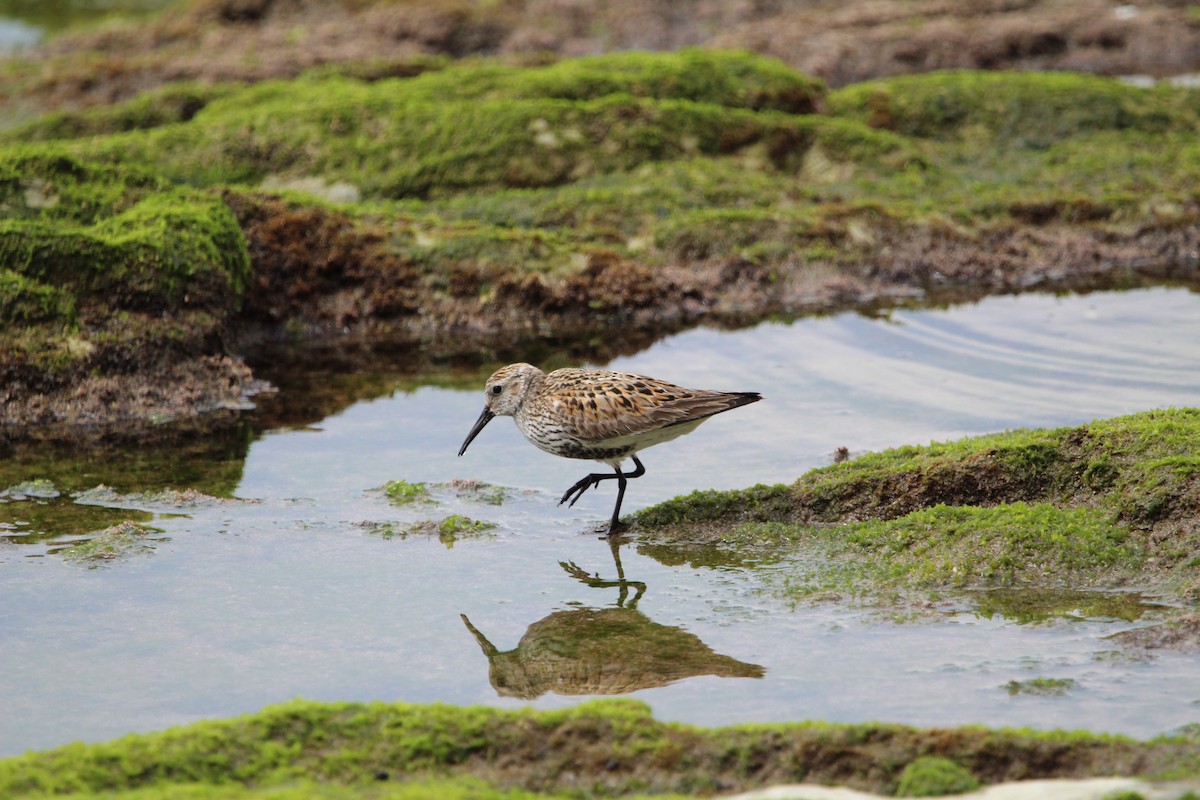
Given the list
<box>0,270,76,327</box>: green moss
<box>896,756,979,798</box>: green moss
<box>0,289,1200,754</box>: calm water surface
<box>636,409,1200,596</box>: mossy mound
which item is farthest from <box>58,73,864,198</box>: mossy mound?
<box>896,756,979,798</box>: green moss

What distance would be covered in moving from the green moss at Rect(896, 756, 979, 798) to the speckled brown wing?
392 cm

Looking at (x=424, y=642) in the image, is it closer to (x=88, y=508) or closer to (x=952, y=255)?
(x=88, y=508)

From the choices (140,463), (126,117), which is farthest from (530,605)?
(126,117)

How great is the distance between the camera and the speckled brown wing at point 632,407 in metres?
8.77

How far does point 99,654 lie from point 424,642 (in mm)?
1738

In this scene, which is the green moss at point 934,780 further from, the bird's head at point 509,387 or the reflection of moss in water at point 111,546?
the reflection of moss in water at point 111,546

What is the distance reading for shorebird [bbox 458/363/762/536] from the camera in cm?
878

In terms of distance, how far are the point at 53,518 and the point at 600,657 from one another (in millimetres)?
4403

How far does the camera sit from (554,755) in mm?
5250

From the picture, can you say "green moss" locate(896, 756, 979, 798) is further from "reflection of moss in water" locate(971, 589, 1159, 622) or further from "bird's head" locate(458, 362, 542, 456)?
"bird's head" locate(458, 362, 542, 456)

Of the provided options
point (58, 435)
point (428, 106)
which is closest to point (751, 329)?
point (428, 106)

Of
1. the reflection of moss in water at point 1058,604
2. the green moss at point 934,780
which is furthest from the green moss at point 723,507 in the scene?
the green moss at point 934,780

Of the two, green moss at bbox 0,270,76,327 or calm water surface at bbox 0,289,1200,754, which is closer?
calm water surface at bbox 0,289,1200,754

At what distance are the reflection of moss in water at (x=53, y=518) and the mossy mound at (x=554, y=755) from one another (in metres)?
3.78
